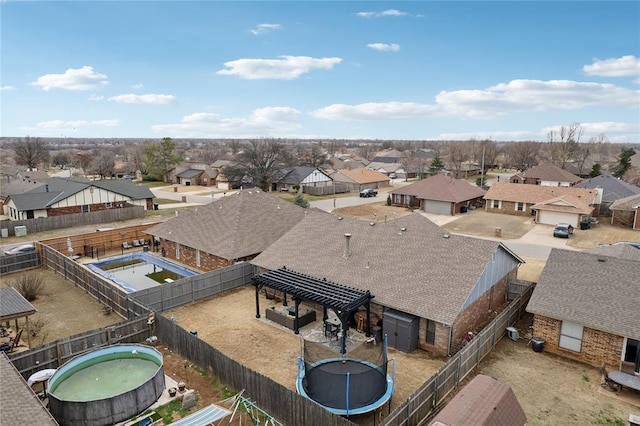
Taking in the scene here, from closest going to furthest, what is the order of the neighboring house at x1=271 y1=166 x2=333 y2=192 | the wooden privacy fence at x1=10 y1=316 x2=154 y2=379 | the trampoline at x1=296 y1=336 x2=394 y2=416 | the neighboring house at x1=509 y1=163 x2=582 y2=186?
1. the trampoline at x1=296 y1=336 x2=394 y2=416
2. the wooden privacy fence at x1=10 y1=316 x2=154 y2=379
3. the neighboring house at x1=509 y1=163 x2=582 y2=186
4. the neighboring house at x1=271 y1=166 x2=333 y2=192

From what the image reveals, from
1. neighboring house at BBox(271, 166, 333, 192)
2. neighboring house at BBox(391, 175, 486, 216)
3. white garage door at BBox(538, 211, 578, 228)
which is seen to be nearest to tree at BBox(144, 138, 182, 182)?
neighboring house at BBox(271, 166, 333, 192)

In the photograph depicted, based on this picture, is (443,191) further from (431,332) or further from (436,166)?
(431,332)

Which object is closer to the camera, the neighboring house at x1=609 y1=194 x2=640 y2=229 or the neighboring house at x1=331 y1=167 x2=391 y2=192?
the neighboring house at x1=609 y1=194 x2=640 y2=229

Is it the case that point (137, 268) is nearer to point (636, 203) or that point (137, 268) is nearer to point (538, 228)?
point (538, 228)

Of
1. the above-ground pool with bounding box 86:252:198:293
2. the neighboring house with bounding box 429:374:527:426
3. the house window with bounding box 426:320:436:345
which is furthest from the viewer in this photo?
the above-ground pool with bounding box 86:252:198:293

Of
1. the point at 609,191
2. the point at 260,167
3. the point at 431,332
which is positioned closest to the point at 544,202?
the point at 609,191

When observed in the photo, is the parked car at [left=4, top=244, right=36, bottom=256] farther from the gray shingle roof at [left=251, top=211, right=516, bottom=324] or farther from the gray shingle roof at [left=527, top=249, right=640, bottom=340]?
the gray shingle roof at [left=527, top=249, right=640, bottom=340]
